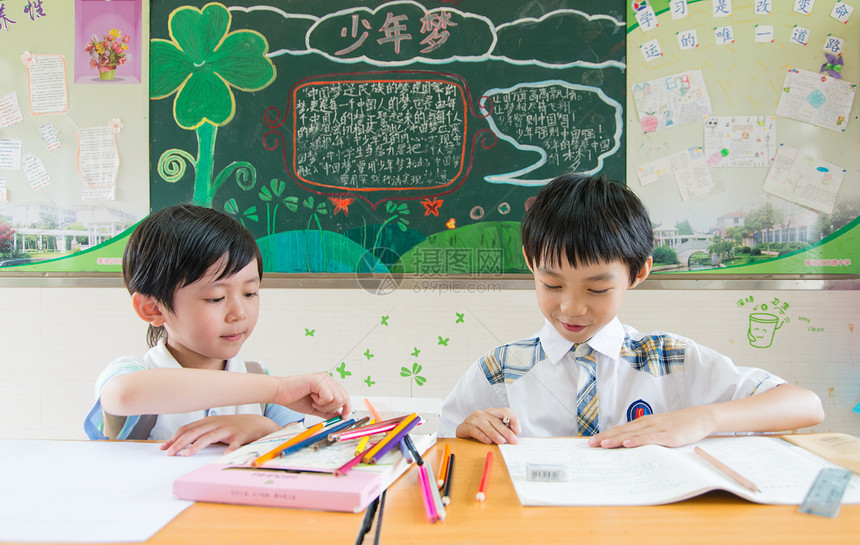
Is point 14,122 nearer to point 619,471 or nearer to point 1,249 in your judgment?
point 1,249

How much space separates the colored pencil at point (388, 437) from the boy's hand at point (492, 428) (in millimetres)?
115

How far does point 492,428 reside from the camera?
841mm

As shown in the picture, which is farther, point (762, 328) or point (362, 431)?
point (762, 328)

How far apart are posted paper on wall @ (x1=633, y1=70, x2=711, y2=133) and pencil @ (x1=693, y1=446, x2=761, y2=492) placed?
1.69 m

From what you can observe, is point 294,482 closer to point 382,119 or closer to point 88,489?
point 88,489

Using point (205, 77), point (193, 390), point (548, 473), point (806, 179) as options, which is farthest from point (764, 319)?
point (205, 77)

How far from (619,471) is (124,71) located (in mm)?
2446

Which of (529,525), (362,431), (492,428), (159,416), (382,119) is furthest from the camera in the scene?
(382,119)

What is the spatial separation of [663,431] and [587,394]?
280mm

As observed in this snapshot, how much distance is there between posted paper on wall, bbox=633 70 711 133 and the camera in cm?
208

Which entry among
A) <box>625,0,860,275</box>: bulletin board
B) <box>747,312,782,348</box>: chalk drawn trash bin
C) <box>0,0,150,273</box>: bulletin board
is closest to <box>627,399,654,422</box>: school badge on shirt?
<box>625,0,860,275</box>: bulletin board

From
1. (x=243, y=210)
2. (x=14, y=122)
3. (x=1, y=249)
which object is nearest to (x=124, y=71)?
(x=14, y=122)

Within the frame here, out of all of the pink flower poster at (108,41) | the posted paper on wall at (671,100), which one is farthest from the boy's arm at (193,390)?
the pink flower poster at (108,41)

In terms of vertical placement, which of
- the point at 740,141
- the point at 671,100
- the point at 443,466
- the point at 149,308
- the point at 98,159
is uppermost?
the point at 671,100
